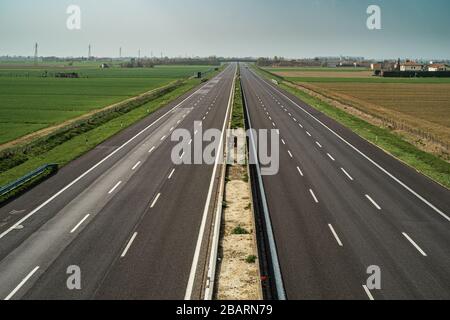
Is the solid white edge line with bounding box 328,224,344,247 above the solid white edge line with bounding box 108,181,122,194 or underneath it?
underneath

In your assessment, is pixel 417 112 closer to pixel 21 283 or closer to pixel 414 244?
pixel 414 244

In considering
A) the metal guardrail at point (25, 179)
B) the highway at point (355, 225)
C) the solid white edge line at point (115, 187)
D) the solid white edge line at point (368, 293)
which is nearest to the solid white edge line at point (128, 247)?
the highway at point (355, 225)

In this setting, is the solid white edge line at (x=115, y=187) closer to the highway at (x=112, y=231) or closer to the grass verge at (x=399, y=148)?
the highway at (x=112, y=231)

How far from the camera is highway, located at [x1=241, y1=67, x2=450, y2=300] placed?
15.9 m

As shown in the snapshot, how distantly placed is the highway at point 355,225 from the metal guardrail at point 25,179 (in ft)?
52.1

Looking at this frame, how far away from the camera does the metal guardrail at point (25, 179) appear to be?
2582cm

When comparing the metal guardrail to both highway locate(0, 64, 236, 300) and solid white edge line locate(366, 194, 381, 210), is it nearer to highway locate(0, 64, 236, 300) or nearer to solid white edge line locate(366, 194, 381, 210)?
highway locate(0, 64, 236, 300)

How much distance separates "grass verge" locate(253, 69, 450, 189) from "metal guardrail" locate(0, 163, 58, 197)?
27.7 meters

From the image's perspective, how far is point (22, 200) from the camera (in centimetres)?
2522

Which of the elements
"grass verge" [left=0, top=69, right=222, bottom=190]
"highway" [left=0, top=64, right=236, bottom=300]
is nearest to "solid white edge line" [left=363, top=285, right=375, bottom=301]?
"highway" [left=0, top=64, right=236, bottom=300]

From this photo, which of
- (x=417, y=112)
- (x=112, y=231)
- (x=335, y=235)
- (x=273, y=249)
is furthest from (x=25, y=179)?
(x=417, y=112)

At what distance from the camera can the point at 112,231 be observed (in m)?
20.6
